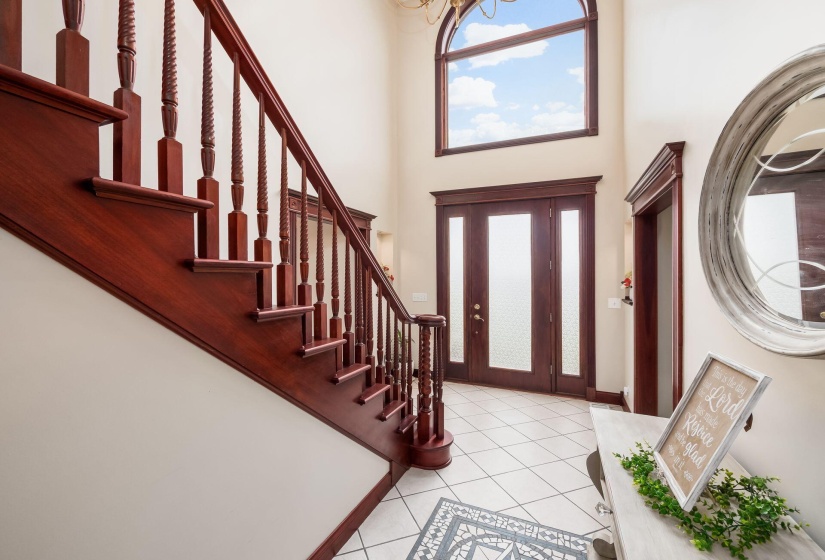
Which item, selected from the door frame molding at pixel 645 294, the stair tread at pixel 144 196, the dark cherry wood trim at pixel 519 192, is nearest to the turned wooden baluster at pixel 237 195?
the stair tread at pixel 144 196

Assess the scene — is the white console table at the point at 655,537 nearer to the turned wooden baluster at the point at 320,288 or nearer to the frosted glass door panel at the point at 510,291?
the turned wooden baluster at the point at 320,288

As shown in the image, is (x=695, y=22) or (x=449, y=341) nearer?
(x=695, y=22)

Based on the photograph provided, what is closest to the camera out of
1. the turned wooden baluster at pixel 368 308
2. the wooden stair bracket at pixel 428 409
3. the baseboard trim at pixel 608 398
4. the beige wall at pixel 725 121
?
the beige wall at pixel 725 121

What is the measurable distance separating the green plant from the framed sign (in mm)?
38

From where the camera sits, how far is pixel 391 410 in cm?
221

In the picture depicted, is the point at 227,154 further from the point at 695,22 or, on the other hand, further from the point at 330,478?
the point at 695,22

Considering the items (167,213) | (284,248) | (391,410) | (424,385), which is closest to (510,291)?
(424,385)

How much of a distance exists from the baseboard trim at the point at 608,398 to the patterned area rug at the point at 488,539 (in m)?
2.43

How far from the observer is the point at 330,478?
5.78ft

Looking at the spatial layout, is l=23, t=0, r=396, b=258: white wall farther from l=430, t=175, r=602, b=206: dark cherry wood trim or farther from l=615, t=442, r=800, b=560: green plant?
l=615, t=442, r=800, b=560: green plant

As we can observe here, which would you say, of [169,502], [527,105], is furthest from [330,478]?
[527,105]

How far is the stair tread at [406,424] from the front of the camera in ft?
7.95

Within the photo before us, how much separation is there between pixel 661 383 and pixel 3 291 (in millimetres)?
3874

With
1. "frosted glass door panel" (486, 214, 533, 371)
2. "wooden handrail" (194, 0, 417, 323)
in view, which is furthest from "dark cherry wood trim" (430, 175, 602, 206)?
"wooden handrail" (194, 0, 417, 323)
